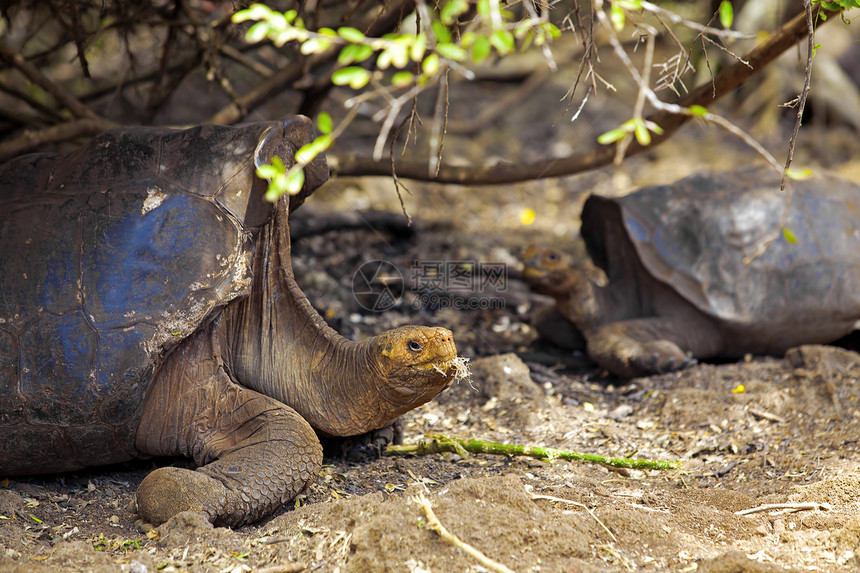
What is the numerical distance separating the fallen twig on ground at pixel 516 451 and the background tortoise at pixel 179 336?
0.33 metres

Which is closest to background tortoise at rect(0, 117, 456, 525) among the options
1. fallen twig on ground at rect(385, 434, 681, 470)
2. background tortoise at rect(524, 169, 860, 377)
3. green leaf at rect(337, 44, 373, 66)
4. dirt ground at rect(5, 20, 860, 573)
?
dirt ground at rect(5, 20, 860, 573)

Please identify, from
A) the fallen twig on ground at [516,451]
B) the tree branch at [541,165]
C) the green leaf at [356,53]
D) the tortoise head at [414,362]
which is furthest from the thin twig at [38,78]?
the green leaf at [356,53]

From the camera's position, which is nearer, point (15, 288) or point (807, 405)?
point (15, 288)

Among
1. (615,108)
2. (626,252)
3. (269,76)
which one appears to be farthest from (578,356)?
(615,108)

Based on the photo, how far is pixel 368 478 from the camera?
2.95 metres

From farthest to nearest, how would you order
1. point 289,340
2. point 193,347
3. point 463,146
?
1. point 463,146
2. point 289,340
3. point 193,347

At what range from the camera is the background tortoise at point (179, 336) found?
8.64ft

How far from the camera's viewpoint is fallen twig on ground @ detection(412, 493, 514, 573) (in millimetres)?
1981

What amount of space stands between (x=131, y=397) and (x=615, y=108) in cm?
800

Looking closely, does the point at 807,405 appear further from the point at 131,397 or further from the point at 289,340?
the point at 131,397

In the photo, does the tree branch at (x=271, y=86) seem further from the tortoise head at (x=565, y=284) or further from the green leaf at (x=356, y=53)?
the green leaf at (x=356, y=53)

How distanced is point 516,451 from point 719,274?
226 cm

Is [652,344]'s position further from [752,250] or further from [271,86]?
[271,86]

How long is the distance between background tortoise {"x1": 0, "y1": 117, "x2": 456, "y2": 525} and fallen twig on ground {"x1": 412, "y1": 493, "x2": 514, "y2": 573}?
0.62m
